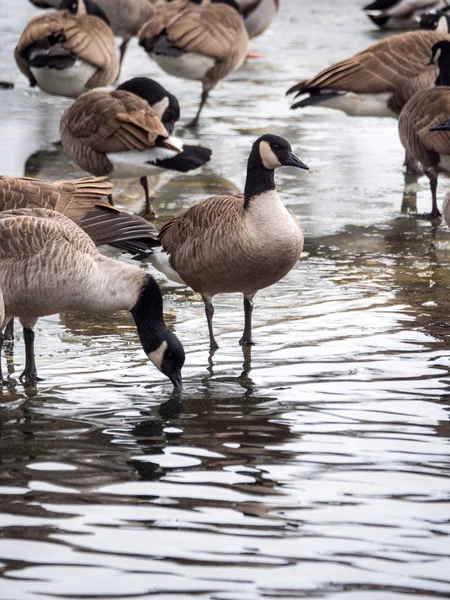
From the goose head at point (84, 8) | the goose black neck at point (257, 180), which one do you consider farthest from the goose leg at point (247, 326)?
Result: the goose head at point (84, 8)

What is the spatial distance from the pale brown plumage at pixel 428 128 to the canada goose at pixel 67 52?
3834 mm

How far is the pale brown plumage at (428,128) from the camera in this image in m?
9.04

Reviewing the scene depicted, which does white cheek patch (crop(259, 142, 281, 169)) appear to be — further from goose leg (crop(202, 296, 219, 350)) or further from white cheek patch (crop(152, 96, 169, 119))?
white cheek patch (crop(152, 96, 169, 119))

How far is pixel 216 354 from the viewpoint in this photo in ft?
21.2

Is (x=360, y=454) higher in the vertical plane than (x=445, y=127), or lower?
lower

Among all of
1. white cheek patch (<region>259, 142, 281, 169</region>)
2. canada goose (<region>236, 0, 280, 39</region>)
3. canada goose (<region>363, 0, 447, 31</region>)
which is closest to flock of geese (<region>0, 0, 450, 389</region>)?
white cheek patch (<region>259, 142, 281, 169</region>)

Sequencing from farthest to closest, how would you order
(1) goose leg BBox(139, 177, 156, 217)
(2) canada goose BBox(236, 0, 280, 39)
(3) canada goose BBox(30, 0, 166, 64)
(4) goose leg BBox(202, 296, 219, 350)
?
(2) canada goose BBox(236, 0, 280, 39)
(3) canada goose BBox(30, 0, 166, 64)
(1) goose leg BBox(139, 177, 156, 217)
(4) goose leg BBox(202, 296, 219, 350)

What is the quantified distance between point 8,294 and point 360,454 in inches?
84.8

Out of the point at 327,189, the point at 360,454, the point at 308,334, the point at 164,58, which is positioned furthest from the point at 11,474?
the point at 164,58

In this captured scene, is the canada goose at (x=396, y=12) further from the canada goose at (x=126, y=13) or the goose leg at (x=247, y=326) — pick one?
the goose leg at (x=247, y=326)

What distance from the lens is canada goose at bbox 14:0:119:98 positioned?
11.7 meters

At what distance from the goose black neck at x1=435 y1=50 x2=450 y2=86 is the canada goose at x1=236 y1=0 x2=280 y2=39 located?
7.08 m

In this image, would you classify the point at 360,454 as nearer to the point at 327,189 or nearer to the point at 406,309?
the point at 406,309

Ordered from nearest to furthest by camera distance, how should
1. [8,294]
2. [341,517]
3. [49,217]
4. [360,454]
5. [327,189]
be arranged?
1. [341,517]
2. [360,454]
3. [8,294]
4. [49,217]
5. [327,189]
